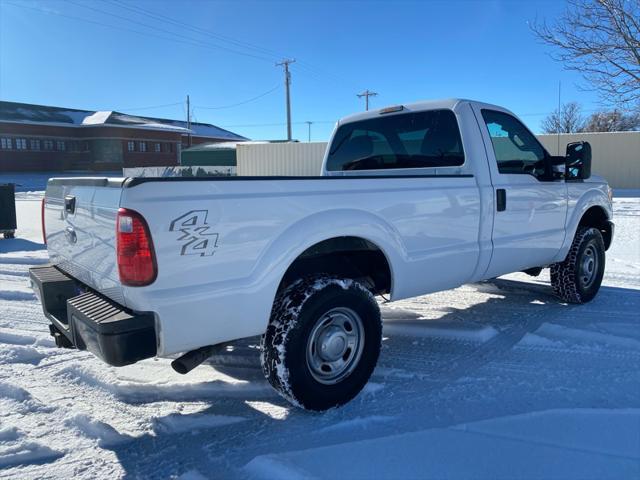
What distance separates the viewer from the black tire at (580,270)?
5.42m

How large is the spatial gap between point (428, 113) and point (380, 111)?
541 millimetres

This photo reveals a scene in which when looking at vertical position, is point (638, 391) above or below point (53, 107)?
below

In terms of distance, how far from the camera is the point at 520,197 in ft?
14.8

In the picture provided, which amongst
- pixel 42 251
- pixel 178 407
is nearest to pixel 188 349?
pixel 178 407

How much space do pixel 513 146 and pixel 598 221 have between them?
2002 mm

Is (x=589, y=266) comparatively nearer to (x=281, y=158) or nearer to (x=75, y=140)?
(x=281, y=158)

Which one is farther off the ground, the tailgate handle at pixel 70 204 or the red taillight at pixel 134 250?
the tailgate handle at pixel 70 204

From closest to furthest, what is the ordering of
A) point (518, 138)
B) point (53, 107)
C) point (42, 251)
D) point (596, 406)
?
point (596, 406)
point (518, 138)
point (42, 251)
point (53, 107)

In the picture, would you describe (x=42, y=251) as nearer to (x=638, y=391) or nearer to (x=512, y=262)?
(x=512, y=262)

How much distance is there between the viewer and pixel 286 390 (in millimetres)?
3021

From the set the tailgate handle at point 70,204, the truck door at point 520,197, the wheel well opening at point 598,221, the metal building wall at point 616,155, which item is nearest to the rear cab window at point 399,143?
the truck door at point 520,197

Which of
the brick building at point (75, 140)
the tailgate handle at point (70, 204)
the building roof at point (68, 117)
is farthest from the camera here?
the building roof at point (68, 117)

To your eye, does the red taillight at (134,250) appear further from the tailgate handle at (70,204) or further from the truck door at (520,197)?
the truck door at (520,197)

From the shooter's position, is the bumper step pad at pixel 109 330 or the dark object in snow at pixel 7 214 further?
the dark object in snow at pixel 7 214
